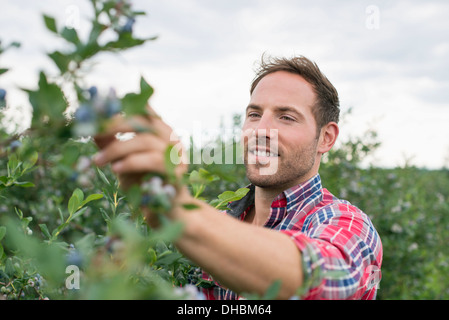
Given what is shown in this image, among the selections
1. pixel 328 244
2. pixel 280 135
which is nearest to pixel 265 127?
pixel 280 135

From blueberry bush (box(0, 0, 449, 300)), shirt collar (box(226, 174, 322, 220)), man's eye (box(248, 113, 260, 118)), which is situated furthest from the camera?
man's eye (box(248, 113, 260, 118))

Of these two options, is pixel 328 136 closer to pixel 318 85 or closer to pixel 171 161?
pixel 318 85

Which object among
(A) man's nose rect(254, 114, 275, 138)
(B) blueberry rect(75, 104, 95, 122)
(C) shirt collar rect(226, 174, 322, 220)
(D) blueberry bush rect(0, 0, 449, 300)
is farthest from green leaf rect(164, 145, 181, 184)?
(A) man's nose rect(254, 114, 275, 138)

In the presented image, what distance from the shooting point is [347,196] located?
4.06m

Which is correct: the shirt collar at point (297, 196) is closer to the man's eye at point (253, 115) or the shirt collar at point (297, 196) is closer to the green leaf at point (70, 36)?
the man's eye at point (253, 115)

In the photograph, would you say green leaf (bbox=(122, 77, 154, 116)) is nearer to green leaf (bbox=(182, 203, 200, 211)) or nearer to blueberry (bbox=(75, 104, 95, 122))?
blueberry (bbox=(75, 104, 95, 122))

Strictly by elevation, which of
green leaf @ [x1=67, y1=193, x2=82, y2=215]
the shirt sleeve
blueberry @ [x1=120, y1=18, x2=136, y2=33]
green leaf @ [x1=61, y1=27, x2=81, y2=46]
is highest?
blueberry @ [x1=120, y1=18, x2=136, y2=33]

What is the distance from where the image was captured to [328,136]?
1986 mm

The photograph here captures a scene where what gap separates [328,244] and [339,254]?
0.03 m

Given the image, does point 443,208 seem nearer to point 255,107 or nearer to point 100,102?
point 255,107

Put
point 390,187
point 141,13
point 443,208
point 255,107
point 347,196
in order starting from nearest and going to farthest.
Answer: point 141,13 < point 255,107 < point 347,196 < point 390,187 < point 443,208

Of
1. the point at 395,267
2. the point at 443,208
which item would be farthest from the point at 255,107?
the point at 443,208

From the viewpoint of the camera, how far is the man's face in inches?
66.2
